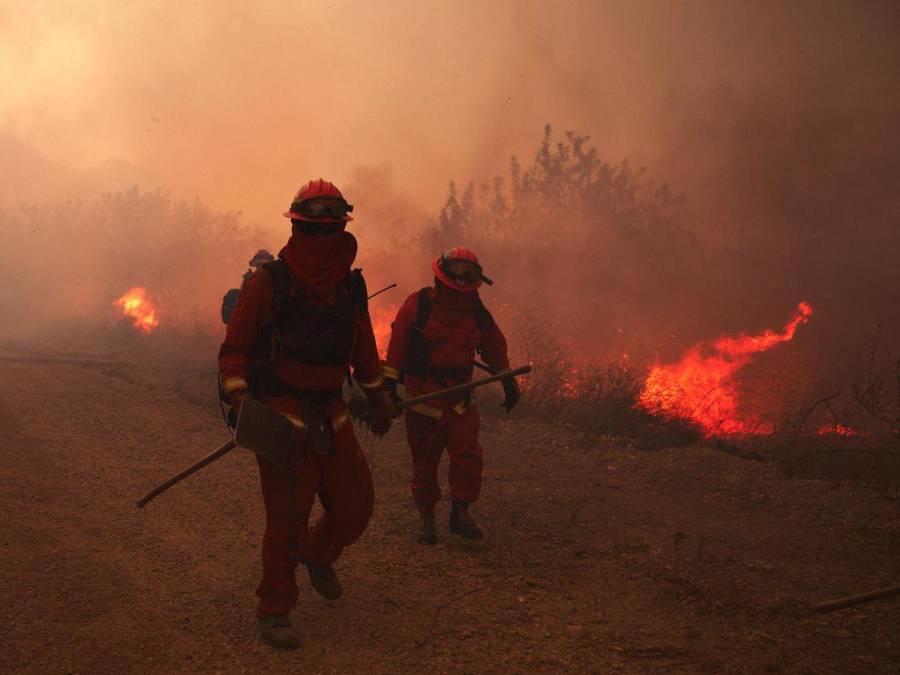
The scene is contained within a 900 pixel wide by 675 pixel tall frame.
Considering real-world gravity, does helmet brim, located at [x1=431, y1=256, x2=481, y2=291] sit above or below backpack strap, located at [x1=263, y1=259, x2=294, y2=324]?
above

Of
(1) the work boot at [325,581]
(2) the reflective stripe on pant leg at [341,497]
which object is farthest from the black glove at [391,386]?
(1) the work boot at [325,581]

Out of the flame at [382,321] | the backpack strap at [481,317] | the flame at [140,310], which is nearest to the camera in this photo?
the backpack strap at [481,317]

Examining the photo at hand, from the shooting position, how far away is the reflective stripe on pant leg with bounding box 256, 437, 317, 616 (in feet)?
11.7

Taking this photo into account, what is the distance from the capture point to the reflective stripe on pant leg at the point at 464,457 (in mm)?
5242

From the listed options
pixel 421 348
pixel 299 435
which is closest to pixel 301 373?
pixel 299 435

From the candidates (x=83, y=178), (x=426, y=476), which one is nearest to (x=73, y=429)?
(x=426, y=476)

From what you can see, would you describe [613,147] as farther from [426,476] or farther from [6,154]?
[6,154]

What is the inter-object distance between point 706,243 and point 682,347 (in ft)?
11.7

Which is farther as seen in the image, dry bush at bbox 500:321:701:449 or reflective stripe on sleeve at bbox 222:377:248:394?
dry bush at bbox 500:321:701:449

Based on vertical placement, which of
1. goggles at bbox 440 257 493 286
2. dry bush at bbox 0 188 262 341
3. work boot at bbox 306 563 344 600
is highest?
dry bush at bbox 0 188 262 341

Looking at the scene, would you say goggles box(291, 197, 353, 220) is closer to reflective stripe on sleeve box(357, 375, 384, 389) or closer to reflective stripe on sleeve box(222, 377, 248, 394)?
reflective stripe on sleeve box(222, 377, 248, 394)

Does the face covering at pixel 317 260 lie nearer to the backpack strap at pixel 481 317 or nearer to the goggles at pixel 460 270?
the goggles at pixel 460 270

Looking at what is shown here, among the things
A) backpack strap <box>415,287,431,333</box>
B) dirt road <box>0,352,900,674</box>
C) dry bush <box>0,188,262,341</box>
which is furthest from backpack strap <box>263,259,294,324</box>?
dry bush <box>0,188,262,341</box>

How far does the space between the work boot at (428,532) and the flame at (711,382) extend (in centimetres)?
436
